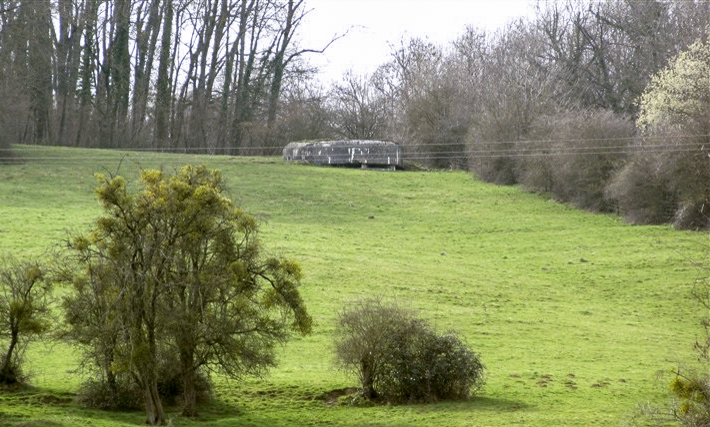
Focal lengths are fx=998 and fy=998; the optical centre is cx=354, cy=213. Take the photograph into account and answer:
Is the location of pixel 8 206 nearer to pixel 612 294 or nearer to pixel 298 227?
pixel 298 227

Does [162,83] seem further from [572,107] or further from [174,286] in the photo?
[174,286]

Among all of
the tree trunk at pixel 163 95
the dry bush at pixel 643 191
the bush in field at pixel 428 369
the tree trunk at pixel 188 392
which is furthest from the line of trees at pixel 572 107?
the tree trunk at pixel 188 392

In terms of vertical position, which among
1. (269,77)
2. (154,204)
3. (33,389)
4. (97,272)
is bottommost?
(33,389)

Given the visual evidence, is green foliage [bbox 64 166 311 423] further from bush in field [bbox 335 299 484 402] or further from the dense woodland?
the dense woodland

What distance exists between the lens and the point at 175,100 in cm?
8312

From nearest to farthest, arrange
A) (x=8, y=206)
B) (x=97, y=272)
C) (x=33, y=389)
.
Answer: (x=97, y=272), (x=33, y=389), (x=8, y=206)

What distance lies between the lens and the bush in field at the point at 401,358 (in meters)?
23.3

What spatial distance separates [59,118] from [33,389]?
5749cm

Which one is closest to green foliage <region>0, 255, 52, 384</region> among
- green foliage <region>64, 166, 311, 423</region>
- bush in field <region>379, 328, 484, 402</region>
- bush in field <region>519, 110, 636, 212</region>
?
green foliage <region>64, 166, 311, 423</region>

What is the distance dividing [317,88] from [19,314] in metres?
71.2

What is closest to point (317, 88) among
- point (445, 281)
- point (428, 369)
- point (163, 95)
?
point (163, 95)

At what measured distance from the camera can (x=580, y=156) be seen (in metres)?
55.6

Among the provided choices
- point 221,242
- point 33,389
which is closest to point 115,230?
point 221,242

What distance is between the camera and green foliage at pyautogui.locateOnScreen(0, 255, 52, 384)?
896 inches
